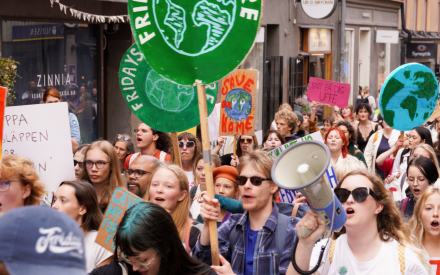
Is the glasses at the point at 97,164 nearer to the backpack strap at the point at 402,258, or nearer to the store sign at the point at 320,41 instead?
the backpack strap at the point at 402,258

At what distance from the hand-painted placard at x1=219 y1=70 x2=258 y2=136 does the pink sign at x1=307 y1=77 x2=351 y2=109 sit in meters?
3.44

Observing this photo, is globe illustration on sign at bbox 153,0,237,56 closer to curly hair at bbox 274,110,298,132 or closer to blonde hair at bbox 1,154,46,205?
blonde hair at bbox 1,154,46,205

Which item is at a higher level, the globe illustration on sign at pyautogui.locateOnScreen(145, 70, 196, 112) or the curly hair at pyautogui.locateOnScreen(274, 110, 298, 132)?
the globe illustration on sign at pyautogui.locateOnScreen(145, 70, 196, 112)

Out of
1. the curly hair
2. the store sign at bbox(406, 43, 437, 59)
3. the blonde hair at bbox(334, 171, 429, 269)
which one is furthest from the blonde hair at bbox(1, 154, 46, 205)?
the store sign at bbox(406, 43, 437, 59)

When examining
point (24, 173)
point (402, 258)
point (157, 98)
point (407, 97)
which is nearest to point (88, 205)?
point (24, 173)

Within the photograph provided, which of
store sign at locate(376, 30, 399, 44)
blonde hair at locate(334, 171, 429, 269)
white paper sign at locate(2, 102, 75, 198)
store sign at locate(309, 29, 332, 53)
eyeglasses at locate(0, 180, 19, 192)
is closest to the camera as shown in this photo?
blonde hair at locate(334, 171, 429, 269)

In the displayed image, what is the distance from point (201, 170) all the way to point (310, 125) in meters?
5.68

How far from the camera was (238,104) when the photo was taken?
24.5 ft

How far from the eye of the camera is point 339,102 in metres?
10.9

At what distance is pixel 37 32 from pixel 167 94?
5282 millimetres

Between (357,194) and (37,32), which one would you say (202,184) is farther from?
(37,32)

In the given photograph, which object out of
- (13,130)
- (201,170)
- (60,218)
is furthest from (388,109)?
(60,218)

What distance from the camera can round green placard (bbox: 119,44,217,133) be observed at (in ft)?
15.1

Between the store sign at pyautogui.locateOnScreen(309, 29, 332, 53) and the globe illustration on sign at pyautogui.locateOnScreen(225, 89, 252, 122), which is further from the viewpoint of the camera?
the store sign at pyautogui.locateOnScreen(309, 29, 332, 53)
